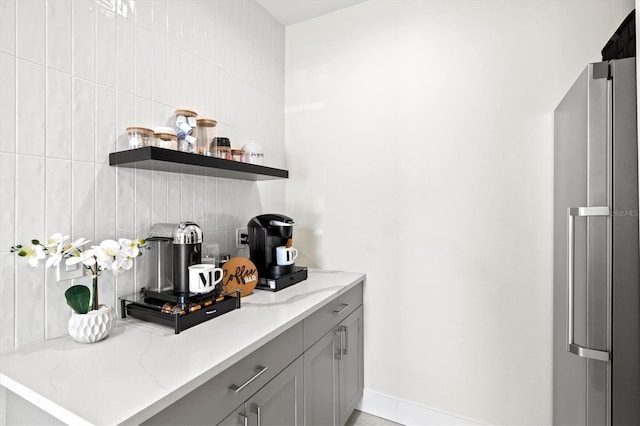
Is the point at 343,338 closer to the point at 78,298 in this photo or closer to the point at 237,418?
the point at 237,418

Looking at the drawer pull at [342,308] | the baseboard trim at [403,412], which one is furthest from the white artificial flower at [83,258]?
the baseboard trim at [403,412]

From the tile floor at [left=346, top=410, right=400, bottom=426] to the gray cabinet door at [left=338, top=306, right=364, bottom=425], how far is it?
133mm

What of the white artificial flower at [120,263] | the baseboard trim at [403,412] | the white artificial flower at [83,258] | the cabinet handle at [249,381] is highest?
the white artificial flower at [83,258]

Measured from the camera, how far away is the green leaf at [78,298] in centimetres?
104

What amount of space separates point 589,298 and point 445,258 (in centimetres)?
80

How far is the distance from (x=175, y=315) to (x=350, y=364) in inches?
45.6

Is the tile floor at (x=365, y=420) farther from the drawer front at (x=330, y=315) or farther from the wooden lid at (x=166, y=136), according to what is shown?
the wooden lid at (x=166, y=136)

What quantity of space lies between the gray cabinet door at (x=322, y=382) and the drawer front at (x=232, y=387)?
0.63ft

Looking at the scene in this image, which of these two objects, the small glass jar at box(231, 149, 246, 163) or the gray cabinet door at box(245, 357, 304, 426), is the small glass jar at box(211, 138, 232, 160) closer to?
the small glass jar at box(231, 149, 246, 163)

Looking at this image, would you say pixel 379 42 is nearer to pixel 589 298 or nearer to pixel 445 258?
pixel 445 258

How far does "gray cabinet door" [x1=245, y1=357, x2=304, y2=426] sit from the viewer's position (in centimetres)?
109

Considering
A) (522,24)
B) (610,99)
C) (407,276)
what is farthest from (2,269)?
(522,24)

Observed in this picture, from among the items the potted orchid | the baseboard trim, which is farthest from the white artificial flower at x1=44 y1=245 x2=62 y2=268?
the baseboard trim

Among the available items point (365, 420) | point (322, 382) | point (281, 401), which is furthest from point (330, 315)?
point (365, 420)
